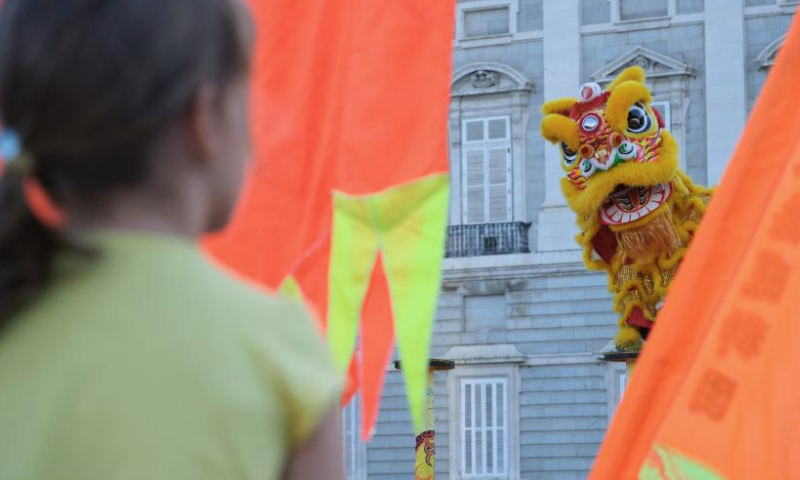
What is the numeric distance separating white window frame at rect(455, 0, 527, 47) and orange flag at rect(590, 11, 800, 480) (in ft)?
69.2

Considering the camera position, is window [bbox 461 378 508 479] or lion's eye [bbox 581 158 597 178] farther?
window [bbox 461 378 508 479]

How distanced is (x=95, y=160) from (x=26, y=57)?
0.24 feet

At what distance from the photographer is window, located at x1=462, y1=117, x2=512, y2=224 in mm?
23844

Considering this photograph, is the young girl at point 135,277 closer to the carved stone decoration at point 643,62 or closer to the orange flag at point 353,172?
the orange flag at point 353,172

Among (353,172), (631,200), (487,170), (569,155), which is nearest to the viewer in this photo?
(353,172)

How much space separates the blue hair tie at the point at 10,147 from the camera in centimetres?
99

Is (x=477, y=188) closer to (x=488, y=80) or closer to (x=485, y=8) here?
(x=488, y=80)

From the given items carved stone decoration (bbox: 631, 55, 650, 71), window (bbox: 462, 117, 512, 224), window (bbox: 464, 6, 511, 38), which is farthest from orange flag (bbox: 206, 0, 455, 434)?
window (bbox: 464, 6, 511, 38)

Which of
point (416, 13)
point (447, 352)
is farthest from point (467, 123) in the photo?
point (416, 13)

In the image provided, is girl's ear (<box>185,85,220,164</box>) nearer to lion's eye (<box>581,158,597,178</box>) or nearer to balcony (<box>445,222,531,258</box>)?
lion's eye (<box>581,158,597,178</box>)

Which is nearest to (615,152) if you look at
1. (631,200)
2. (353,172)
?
(631,200)

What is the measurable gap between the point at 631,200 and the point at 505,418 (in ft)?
46.2

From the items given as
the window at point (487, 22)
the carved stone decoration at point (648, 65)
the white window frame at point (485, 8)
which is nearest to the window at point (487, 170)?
the white window frame at point (485, 8)

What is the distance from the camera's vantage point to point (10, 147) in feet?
3.27
